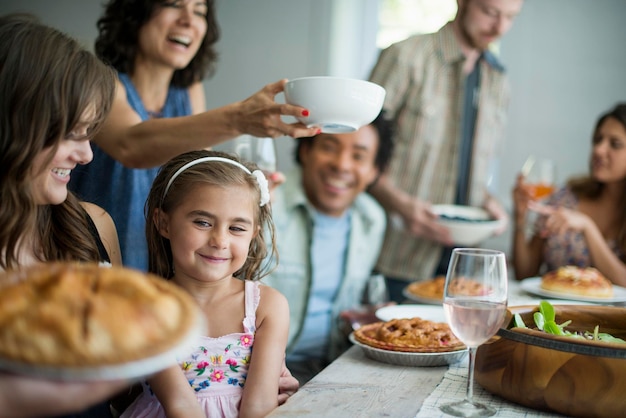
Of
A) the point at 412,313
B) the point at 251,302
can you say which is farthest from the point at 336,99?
the point at 412,313

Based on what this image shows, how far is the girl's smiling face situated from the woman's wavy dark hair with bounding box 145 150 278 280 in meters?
0.02

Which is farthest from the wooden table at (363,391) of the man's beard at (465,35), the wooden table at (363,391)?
the man's beard at (465,35)

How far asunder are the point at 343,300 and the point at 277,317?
126 centimetres

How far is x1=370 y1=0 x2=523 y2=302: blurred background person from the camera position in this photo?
126 inches

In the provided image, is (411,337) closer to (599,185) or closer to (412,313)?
(412,313)

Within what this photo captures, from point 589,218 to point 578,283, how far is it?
851 millimetres

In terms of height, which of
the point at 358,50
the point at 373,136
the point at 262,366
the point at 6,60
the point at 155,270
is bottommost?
the point at 262,366

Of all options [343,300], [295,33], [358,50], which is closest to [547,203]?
[343,300]

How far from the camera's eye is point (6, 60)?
46.3 inches

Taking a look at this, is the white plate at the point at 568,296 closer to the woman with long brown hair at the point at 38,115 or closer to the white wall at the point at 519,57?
the woman with long brown hair at the point at 38,115

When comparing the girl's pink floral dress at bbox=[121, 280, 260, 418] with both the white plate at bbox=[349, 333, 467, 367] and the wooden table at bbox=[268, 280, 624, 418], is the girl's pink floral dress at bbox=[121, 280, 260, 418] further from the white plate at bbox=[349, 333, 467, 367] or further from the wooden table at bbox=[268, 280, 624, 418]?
the white plate at bbox=[349, 333, 467, 367]

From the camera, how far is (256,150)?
193 cm

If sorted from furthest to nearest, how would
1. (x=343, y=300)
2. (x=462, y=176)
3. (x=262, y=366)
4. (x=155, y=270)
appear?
(x=462, y=176), (x=343, y=300), (x=155, y=270), (x=262, y=366)

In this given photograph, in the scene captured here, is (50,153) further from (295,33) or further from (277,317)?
(295,33)
